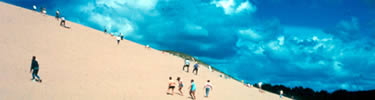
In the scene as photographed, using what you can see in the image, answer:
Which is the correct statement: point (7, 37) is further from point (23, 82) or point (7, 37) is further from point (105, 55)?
point (23, 82)

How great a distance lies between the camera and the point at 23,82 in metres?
14.9

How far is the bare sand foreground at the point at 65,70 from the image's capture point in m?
14.3

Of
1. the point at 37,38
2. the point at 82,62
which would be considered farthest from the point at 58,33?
the point at 82,62

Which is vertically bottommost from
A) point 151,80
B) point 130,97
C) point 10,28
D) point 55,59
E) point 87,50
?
point 130,97

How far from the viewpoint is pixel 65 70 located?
1983 cm

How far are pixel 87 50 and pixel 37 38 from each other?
15.8 ft

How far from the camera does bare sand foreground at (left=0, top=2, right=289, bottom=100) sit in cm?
1427

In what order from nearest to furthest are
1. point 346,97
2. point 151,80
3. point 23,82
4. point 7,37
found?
point 23,82 → point 151,80 → point 7,37 → point 346,97

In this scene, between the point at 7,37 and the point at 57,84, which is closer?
the point at 57,84

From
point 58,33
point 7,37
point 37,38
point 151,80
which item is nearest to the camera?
point 151,80

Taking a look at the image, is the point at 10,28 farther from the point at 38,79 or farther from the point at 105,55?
the point at 38,79

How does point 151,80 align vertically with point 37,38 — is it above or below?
below

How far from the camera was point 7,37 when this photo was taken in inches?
1018

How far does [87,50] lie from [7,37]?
22.7 ft
